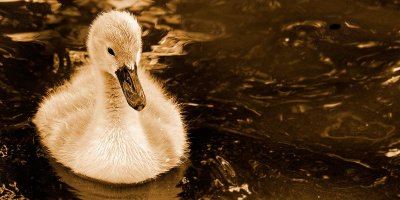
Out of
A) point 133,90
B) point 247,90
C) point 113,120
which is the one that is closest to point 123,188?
point 113,120

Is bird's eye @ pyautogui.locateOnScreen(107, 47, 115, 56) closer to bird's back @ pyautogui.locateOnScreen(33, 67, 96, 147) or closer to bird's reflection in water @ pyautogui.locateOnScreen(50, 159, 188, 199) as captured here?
bird's back @ pyautogui.locateOnScreen(33, 67, 96, 147)

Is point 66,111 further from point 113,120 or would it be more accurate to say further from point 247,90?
point 247,90

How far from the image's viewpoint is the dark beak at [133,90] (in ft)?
14.4

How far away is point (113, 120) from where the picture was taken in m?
4.66

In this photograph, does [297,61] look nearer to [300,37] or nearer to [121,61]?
[300,37]

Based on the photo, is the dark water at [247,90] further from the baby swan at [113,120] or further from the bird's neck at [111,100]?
the bird's neck at [111,100]

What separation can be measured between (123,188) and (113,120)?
0.33m

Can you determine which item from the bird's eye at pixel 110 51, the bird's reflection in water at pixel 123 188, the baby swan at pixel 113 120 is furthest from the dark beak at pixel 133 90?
the bird's reflection in water at pixel 123 188

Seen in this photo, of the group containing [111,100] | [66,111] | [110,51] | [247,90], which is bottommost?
A: [247,90]

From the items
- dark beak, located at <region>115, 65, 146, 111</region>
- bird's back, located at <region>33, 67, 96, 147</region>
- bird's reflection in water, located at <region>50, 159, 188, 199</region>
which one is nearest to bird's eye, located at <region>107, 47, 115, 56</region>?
dark beak, located at <region>115, 65, 146, 111</region>

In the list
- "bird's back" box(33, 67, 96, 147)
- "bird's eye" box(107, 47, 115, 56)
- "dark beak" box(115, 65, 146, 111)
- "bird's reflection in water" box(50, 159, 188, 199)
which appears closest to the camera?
"dark beak" box(115, 65, 146, 111)

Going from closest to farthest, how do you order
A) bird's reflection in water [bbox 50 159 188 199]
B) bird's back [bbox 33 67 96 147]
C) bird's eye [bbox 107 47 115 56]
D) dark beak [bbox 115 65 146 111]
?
dark beak [bbox 115 65 146 111] → bird's eye [bbox 107 47 115 56] → bird's reflection in water [bbox 50 159 188 199] → bird's back [bbox 33 67 96 147]

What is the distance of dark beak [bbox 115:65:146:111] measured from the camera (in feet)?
14.4

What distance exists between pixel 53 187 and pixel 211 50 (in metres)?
1.59
